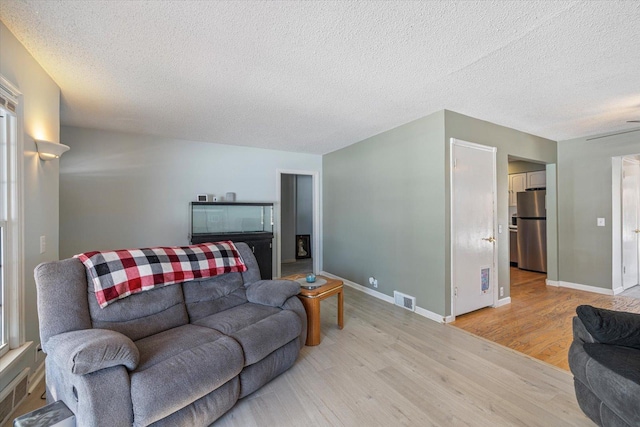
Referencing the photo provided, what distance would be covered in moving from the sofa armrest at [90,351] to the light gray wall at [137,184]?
8.98ft

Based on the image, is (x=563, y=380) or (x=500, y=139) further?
(x=500, y=139)

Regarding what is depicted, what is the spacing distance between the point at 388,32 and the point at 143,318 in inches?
96.4

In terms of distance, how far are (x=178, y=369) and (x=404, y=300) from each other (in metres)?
2.74

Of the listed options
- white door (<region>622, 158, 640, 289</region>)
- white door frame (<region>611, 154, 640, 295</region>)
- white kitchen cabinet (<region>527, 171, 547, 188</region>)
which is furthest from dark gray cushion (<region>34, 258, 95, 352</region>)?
white kitchen cabinet (<region>527, 171, 547, 188</region>)

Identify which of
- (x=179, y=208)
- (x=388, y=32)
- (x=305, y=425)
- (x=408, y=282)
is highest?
(x=388, y=32)

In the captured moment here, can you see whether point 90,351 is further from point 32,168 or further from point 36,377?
point 32,168

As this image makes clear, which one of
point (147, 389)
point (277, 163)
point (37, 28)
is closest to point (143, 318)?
point (147, 389)

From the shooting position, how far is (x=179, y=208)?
4.21m

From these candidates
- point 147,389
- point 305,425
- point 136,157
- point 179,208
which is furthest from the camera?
point 179,208

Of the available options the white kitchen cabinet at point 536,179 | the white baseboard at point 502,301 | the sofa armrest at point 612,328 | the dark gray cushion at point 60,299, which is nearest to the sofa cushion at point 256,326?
the dark gray cushion at point 60,299

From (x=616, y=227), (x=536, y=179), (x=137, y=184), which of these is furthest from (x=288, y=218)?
(x=616, y=227)

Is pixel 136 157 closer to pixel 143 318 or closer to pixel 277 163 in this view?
pixel 277 163

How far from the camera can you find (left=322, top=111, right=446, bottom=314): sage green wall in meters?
3.13

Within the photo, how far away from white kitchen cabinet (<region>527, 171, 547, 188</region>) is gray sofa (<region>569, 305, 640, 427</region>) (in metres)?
4.57
